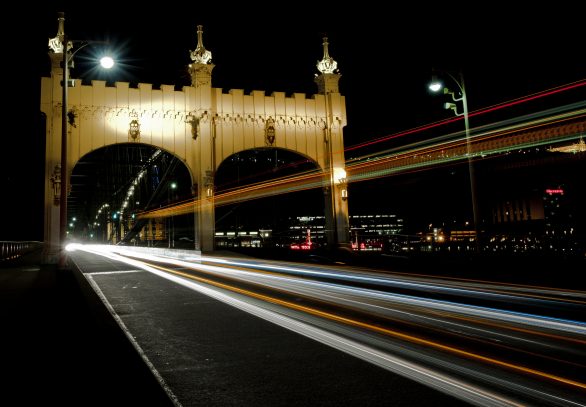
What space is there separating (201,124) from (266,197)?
16354mm

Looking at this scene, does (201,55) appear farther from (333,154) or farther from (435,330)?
(435,330)

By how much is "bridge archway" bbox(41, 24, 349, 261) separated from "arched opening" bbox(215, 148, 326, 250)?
1697 millimetres

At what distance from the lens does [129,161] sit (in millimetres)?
51688

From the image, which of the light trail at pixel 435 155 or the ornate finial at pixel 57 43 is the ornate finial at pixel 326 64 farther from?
the ornate finial at pixel 57 43

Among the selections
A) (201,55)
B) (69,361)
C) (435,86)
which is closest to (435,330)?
(69,361)

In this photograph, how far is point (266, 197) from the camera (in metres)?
43.3

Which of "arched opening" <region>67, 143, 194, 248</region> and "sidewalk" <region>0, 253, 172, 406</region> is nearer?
"sidewalk" <region>0, 253, 172, 406</region>

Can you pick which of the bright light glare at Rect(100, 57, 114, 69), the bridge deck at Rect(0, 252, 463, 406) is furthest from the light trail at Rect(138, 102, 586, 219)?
the bridge deck at Rect(0, 252, 463, 406)

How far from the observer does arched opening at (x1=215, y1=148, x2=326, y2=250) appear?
32.8 m

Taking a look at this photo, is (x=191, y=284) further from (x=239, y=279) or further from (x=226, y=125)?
(x=226, y=125)

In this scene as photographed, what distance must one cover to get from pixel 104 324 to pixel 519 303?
23.0ft

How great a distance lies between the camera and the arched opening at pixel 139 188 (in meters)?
44.8

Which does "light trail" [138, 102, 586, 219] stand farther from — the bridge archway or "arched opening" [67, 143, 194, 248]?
"arched opening" [67, 143, 194, 248]

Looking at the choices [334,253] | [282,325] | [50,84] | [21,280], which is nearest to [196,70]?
[50,84]
